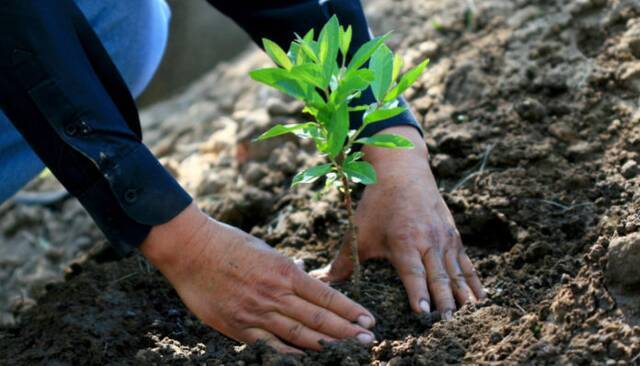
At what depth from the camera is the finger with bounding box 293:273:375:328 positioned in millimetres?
1705

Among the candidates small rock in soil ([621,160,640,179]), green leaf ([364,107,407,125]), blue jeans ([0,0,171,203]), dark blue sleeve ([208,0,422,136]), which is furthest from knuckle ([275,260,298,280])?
blue jeans ([0,0,171,203])

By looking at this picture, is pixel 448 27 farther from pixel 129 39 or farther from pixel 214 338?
pixel 214 338

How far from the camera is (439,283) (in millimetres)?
1839

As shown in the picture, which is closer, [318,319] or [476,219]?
[318,319]

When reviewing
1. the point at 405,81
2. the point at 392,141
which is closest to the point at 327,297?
the point at 392,141

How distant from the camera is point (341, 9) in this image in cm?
204

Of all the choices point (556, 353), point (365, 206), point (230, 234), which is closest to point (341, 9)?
point (365, 206)

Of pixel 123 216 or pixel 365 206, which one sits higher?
pixel 123 216

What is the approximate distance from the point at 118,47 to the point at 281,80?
1.04 meters

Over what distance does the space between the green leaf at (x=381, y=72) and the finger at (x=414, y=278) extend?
0.42 meters

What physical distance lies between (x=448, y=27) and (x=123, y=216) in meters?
1.68

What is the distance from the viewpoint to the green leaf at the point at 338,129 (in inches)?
61.4

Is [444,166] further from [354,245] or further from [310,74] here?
[310,74]

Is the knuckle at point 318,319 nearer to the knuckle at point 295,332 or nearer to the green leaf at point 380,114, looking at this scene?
the knuckle at point 295,332
